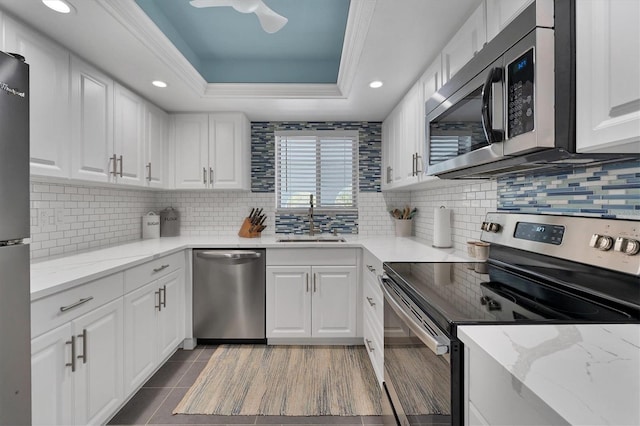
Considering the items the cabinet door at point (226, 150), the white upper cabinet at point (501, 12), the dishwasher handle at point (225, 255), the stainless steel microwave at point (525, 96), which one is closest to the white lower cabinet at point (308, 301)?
the dishwasher handle at point (225, 255)

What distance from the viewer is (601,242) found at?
1031mm

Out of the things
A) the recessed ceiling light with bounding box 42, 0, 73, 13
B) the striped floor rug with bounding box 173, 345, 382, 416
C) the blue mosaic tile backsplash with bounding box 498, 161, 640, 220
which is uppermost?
the recessed ceiling light with bounding box 42, 0, 73, 13

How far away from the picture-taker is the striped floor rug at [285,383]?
197 centimetres

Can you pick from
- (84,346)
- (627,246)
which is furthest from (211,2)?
(627,246)

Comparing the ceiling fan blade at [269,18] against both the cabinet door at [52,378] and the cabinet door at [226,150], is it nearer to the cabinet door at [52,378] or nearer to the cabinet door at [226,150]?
the cabinet door at [226,150]

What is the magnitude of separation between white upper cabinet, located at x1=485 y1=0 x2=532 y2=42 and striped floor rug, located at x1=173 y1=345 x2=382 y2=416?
2.10m

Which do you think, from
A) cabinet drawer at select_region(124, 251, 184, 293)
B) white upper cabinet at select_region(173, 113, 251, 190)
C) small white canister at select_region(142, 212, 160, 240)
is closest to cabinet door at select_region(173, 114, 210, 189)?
white upper cabinet at select_region(173, 113, 251, 190)

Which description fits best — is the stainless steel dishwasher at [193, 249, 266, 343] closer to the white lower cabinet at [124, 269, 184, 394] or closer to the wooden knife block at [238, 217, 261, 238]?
the white lower cabinet at [124, 269, 184, 394]

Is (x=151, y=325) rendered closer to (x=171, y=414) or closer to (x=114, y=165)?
(x=171, y=414)

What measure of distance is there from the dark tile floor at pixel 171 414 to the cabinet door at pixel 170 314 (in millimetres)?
181

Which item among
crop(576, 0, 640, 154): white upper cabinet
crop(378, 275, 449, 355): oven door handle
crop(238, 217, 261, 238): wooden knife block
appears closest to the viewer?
crop(576, 0, 640, 154): white upper cabinet

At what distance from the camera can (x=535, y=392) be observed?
0.51 meters

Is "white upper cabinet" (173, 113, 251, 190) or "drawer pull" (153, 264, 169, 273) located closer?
"drawer pull" (153, 264, 169, 273)

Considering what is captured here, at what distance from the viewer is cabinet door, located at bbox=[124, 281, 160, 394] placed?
189 cm
